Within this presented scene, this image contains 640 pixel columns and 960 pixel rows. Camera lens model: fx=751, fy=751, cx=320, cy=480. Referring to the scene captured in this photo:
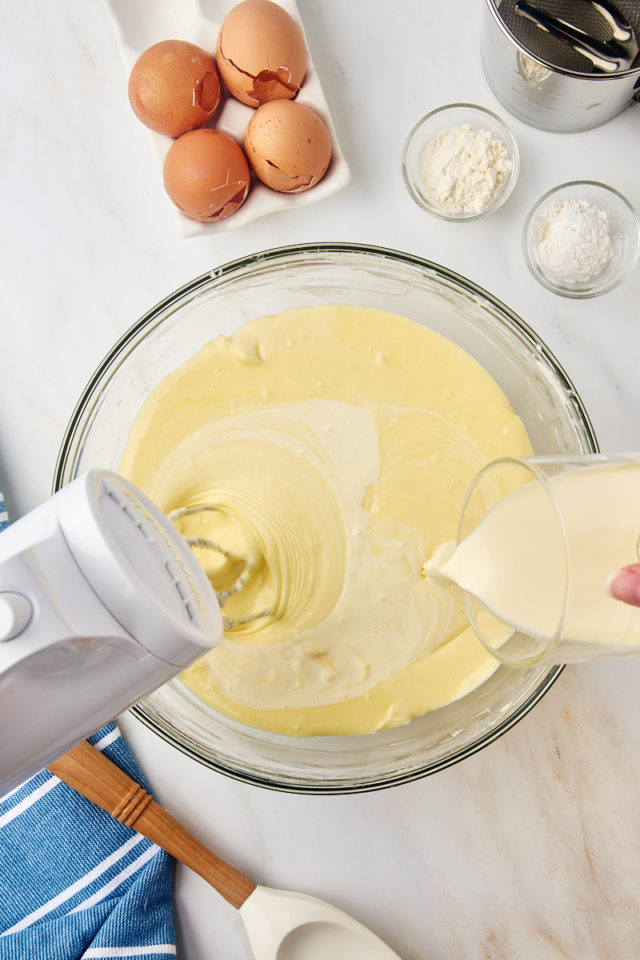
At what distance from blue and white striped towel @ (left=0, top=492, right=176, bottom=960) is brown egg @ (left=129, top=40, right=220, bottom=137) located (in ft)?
1.83

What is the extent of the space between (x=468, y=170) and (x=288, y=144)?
243 mm

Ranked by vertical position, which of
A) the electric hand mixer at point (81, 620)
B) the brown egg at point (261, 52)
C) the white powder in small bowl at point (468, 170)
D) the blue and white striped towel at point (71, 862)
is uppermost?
the brown egg at point (261, 52)

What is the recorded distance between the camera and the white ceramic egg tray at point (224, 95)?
3.24ft

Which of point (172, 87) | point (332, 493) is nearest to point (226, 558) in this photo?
point (332, 493)

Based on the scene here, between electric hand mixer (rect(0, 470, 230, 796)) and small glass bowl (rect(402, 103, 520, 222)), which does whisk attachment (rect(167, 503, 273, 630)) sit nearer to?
electric hand mixer (rect(0, 470, 230, 796))

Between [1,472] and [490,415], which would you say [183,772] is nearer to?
[1,472]

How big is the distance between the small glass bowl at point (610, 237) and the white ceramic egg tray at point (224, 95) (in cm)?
26

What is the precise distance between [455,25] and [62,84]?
56cm

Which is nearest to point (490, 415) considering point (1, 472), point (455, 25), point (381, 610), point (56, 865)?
point (381, 610)

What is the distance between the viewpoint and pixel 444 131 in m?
1.03

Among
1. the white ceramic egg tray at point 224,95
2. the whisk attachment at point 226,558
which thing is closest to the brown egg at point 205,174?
the white ceramic egg tray at point 224,95

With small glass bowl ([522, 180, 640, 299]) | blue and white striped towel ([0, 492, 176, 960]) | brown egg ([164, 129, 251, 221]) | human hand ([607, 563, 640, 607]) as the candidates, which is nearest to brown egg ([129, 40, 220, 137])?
brown egg ([164, 129, 251, 221])

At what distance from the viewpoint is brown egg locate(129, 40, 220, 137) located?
3.11ft

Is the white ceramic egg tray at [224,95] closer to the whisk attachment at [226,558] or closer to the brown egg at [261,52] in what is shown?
the brown egg at [261,52]
